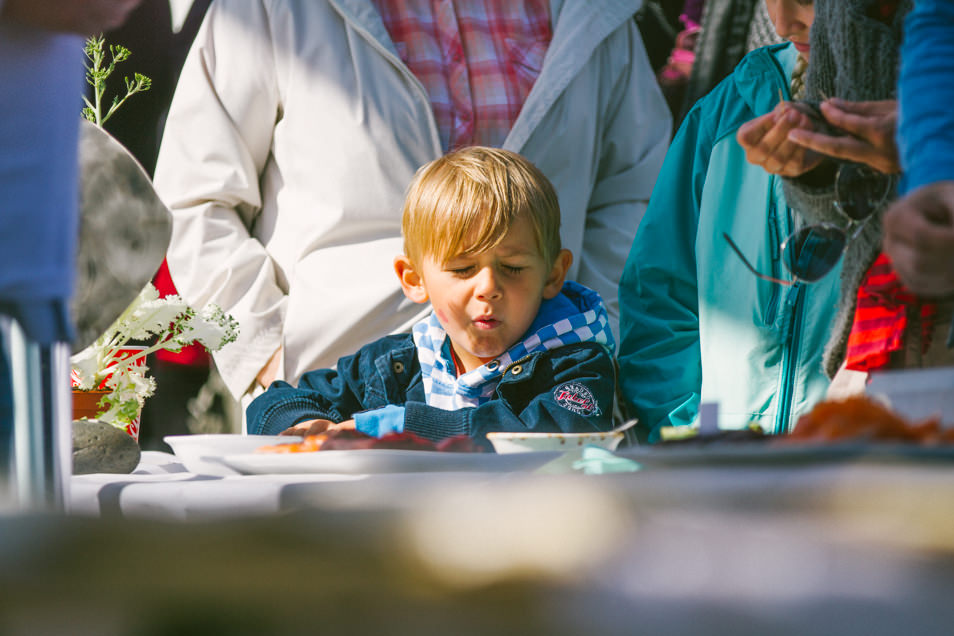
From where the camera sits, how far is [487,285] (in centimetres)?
106

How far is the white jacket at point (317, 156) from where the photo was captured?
1480mm

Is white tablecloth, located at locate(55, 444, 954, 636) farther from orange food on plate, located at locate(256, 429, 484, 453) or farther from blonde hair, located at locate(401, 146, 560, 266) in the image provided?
blonde hair, located at locate(401, 146, 560, 266)

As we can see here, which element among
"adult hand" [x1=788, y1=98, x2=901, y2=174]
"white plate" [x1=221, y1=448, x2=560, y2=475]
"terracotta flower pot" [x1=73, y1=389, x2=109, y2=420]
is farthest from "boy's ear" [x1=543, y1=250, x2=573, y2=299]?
"adult hand" [x1=788, y1=98, x2=901, y2=174]

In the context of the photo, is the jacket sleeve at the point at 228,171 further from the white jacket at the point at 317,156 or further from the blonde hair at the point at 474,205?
the blonde hair at the point at 474,205

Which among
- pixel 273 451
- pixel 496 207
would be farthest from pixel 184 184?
pixel 273 451

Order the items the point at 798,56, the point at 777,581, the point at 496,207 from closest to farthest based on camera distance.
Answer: the point at 777,581 → the point at 798,56 → the point at 496,207

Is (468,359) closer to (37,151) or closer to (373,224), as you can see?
(373,224)

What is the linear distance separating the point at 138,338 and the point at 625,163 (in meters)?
1.08

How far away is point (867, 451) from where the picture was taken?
12.8 inches

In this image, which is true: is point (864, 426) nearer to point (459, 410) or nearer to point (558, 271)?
point (459, 410)

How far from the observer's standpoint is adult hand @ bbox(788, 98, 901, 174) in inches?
15.6

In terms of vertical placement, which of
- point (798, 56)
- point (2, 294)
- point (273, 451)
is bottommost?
point (273, 451)

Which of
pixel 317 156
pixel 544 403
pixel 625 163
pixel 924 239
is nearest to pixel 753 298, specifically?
pixel 924 239

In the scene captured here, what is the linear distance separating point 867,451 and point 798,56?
249 mm
